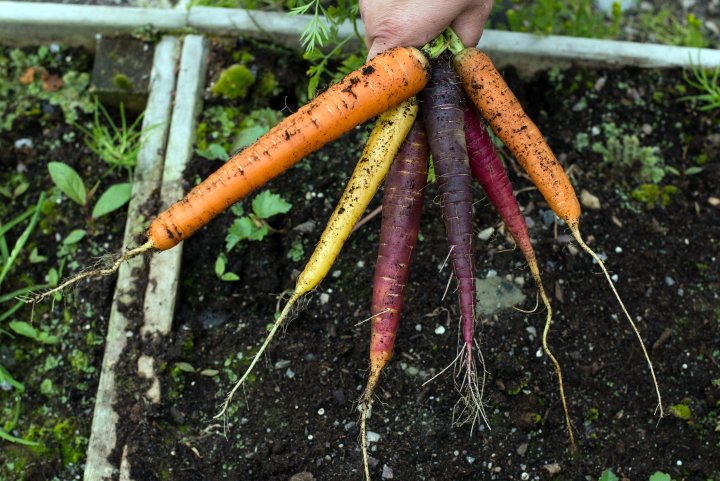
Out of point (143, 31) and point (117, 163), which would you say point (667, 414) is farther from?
point (143, 31)

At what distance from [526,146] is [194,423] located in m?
1.33

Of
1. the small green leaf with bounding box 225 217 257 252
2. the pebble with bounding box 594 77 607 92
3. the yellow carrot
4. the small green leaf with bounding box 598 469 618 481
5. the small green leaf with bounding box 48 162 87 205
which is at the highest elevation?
the small green leaf with bounding box 48 162 87 205

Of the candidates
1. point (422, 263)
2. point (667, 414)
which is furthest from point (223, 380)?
point (667, 414)

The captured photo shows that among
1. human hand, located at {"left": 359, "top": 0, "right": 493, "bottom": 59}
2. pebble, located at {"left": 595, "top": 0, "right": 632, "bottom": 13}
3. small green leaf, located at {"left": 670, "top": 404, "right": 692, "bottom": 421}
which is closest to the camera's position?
human hand, located at {"left": 359, "top": 0, "right": 493, "bottom": 59}

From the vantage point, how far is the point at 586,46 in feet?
9.02

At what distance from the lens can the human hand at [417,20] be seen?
73.3 inches

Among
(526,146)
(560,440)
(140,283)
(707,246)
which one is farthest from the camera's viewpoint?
(707,246)

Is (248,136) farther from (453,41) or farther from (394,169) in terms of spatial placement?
(453,41)

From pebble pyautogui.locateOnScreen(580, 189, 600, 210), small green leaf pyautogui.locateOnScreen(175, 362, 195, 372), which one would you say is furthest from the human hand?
small green leaf pyautogui.locateOnScreen(175, 362, 195, 372)

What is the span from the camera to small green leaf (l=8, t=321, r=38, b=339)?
7.64 ft

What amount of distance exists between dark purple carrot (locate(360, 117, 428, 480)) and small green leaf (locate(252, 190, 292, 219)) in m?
0.46

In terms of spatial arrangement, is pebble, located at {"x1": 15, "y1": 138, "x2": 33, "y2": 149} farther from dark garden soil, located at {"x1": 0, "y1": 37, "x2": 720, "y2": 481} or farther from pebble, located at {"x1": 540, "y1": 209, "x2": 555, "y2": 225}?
pebble, located at {"x1": 540, "y1": 209, "x2": 555, "y2": 225}

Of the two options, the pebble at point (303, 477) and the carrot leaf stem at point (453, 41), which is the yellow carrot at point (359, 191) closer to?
the carrot leaf stem at point (453, 41)

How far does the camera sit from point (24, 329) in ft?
7.66
